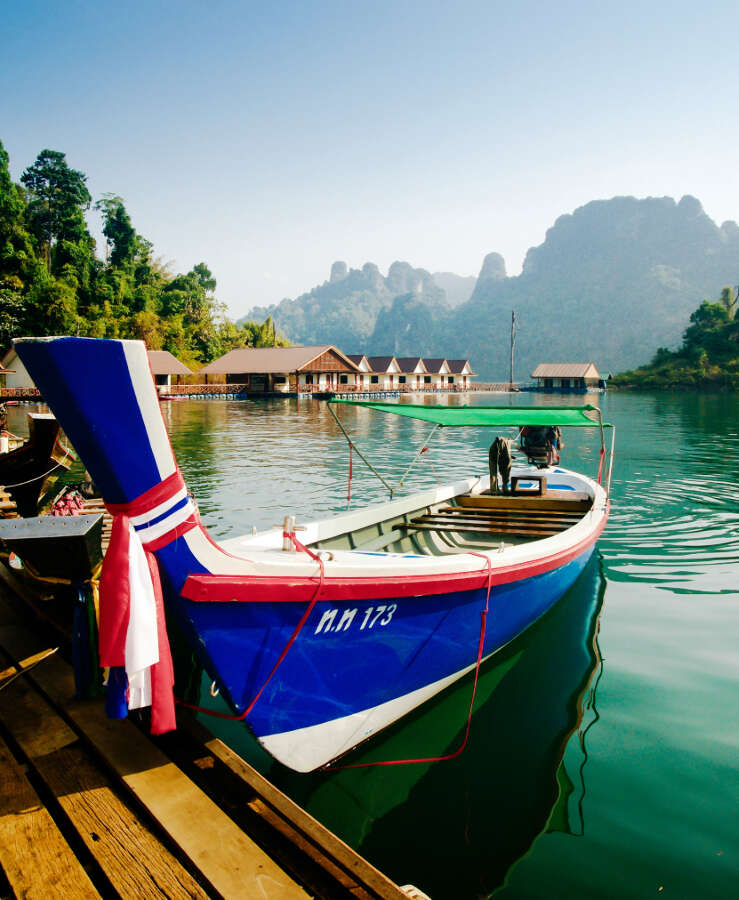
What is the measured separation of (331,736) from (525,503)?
5.91 m

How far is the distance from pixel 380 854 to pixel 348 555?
6.44ft

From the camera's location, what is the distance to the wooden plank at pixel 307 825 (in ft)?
8.42

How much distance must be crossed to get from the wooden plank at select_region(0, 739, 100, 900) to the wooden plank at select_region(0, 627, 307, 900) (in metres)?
0.38

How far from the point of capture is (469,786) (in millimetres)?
4277

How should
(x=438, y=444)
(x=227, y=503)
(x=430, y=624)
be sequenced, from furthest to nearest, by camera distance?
(x=438, y=444) → (x=227, y=503) → (x=430, y=624)

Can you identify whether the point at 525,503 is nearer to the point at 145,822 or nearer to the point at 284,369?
the point at 145,822

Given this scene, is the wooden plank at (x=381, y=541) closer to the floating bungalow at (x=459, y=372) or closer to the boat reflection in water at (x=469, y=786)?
the boat reflection in water at (x=469, y=786)

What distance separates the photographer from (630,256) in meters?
177

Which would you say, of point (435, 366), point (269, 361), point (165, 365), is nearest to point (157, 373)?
point (165, 365)

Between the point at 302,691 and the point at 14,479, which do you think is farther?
the point at 14,479

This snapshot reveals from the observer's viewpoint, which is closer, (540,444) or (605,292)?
(540,444)

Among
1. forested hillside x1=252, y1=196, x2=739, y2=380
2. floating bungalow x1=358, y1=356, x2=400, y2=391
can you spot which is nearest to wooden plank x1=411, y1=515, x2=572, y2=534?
floating bungalow x1=358, y1=356, x2=400, y2=391

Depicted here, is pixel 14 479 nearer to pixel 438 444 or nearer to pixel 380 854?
pixel 380 854

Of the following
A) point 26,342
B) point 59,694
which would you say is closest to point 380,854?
point 59,694
